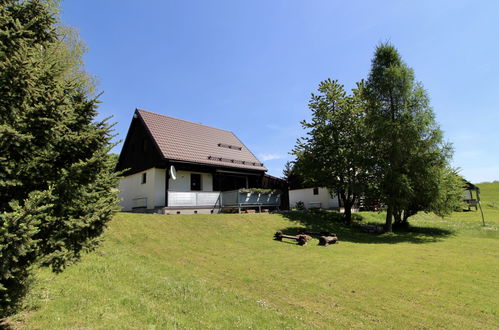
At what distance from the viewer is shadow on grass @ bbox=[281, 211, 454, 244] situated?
1703 cm

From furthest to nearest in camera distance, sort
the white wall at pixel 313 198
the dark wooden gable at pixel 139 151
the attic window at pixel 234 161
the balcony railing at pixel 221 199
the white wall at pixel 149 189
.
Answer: the white wall at pixel 313 198, the attic window at pixel 234 161, the dark wooden gable at pixel 139 151, the white wall at pixel 149 189, the balcony railing at pixel 221 199

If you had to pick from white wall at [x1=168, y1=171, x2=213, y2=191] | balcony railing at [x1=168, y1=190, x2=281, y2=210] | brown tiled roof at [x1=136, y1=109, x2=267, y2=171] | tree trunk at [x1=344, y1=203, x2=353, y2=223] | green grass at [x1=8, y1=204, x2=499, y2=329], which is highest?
brown tiled roof at [x1=136, y1=109, x2=267, y2=171]

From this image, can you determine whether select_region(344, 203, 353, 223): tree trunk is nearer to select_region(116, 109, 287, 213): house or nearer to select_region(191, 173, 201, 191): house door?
select_region(116, 109, 287, 213): house

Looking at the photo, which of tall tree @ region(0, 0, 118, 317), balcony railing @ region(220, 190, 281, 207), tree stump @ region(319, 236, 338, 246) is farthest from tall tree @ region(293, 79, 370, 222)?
tall tree @ region(0, 0, 118, 317)

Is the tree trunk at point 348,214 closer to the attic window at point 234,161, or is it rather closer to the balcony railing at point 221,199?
the balcony railing at point 221,199

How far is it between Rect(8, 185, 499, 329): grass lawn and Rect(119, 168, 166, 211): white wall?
5197 millimetres

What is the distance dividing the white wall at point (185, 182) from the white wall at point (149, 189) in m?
0.68

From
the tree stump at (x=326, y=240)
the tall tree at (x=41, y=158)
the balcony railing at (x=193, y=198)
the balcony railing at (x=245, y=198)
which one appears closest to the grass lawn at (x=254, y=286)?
the tree stump at (x=326, y=240)

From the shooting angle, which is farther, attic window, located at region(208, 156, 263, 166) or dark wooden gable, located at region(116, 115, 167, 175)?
attic window, located at region(208, 156, 263, 166)

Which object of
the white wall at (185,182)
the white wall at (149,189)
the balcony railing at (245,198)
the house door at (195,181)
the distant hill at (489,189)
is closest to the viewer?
the white wall at (149,189)

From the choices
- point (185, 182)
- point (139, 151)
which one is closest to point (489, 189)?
point (185, 182)

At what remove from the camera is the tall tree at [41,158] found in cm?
345

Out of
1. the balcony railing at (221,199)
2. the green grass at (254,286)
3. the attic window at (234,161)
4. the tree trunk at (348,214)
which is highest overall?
the attic window at (234,161)

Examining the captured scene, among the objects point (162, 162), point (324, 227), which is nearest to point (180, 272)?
point (162, 162)
